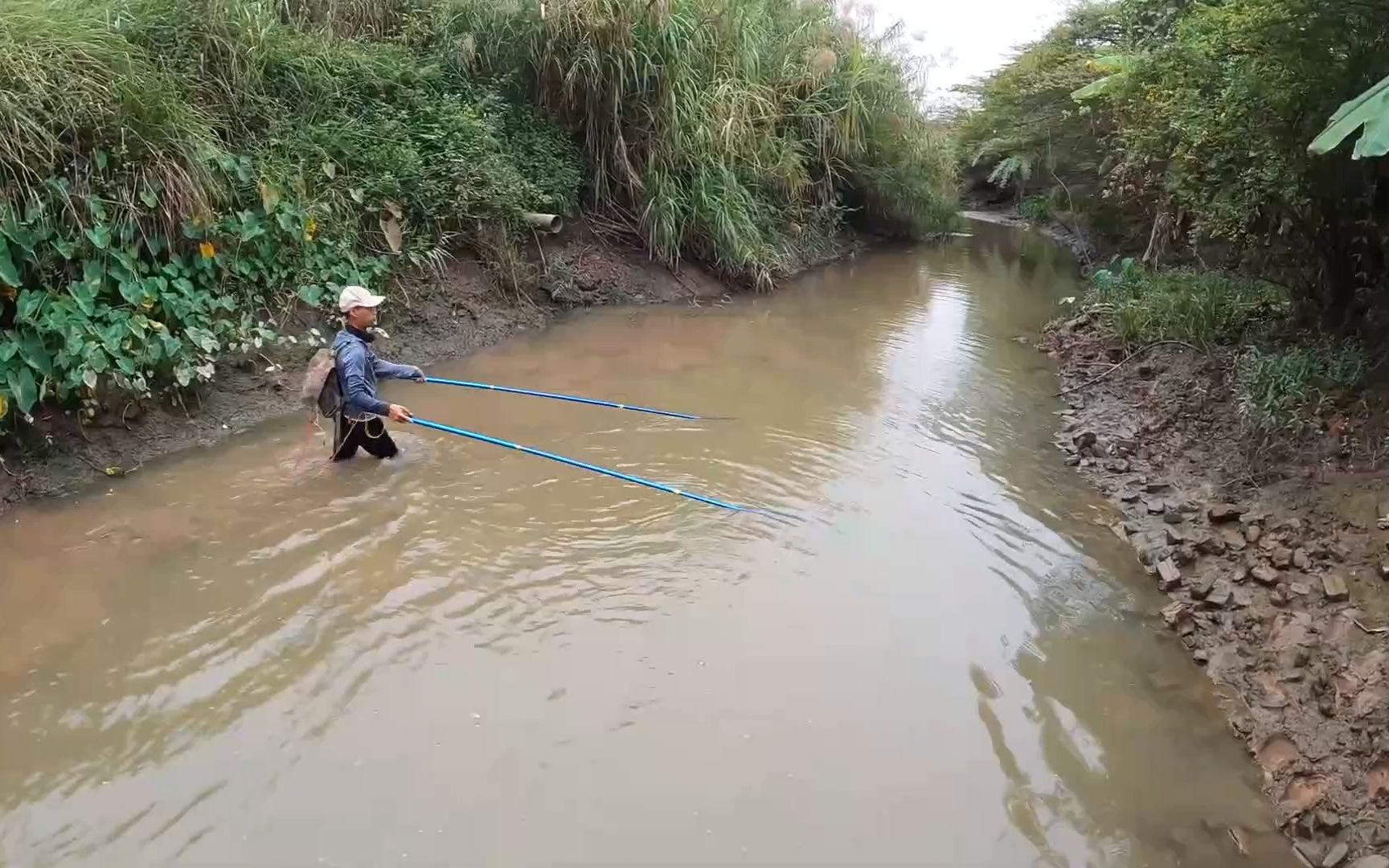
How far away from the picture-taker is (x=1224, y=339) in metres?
6.92

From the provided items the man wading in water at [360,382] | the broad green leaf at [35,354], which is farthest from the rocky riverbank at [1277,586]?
the broad green leaf at [35,354]

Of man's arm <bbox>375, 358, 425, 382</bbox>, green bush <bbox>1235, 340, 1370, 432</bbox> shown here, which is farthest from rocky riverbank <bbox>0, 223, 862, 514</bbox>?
green bush <bbox>1235, 340, 1370, 432</bbox>

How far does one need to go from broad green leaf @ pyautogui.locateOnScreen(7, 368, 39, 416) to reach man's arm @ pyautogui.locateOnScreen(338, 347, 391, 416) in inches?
62.8

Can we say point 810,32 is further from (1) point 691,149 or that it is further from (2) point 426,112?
(2) point 426,112

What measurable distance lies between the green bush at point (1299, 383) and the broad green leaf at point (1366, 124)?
187 cm

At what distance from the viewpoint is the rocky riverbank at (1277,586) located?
126 inches

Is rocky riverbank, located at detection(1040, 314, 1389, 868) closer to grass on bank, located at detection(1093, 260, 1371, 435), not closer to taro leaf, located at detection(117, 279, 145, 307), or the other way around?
grass on bank, located at detection(1093, 260, 1371, 435)

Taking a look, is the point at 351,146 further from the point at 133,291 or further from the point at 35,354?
the point at 35,354

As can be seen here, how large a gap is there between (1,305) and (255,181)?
2185mm

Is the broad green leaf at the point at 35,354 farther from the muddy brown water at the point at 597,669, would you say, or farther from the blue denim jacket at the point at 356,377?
the blue denim jacket at the point at 356,377

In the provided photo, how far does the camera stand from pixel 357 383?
5.04 metres

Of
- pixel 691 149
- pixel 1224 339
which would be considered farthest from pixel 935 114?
pixel 1224 339

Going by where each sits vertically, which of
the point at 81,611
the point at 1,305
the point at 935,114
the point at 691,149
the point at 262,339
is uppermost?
the point at 935,114

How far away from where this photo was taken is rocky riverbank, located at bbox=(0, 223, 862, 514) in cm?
516
